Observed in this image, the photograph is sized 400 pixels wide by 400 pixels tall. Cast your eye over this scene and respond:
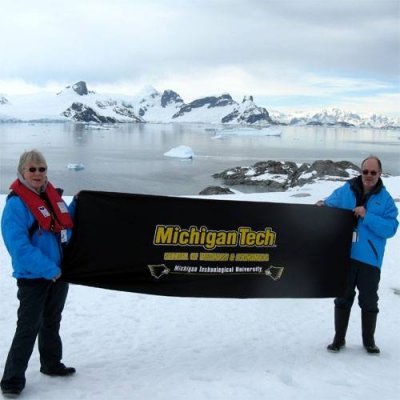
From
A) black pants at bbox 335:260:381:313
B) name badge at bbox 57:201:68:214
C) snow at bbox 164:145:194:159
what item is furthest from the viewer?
snow at bbox 164:145:194:159

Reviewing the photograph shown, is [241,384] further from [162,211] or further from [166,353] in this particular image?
[162,211]

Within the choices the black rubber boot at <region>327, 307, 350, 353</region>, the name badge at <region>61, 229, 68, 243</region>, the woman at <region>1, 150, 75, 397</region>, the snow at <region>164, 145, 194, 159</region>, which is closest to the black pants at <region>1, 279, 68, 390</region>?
the woman at <region>1, 150, 75, 397</region>

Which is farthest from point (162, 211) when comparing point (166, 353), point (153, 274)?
point (166, 353)

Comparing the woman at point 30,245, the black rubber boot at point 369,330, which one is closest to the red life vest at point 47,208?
the woman at point 30,245

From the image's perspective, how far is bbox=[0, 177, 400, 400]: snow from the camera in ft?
13.4

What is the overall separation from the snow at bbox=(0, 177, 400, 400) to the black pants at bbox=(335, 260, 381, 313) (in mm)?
513

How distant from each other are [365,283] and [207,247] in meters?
1.63

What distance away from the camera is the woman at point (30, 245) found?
369 cm

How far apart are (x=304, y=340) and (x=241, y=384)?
4.87 feet

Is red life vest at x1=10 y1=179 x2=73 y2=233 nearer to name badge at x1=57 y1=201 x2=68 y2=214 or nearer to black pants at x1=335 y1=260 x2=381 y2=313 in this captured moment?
name badge at x1=57 y1=201 x2=68 y2=214

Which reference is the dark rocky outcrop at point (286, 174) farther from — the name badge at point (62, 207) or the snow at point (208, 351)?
the name badge at point (62, 207)

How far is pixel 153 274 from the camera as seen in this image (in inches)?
186

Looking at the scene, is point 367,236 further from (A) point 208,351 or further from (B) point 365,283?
(A) point 208,351

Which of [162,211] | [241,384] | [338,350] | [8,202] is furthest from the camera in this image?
[338,350]
